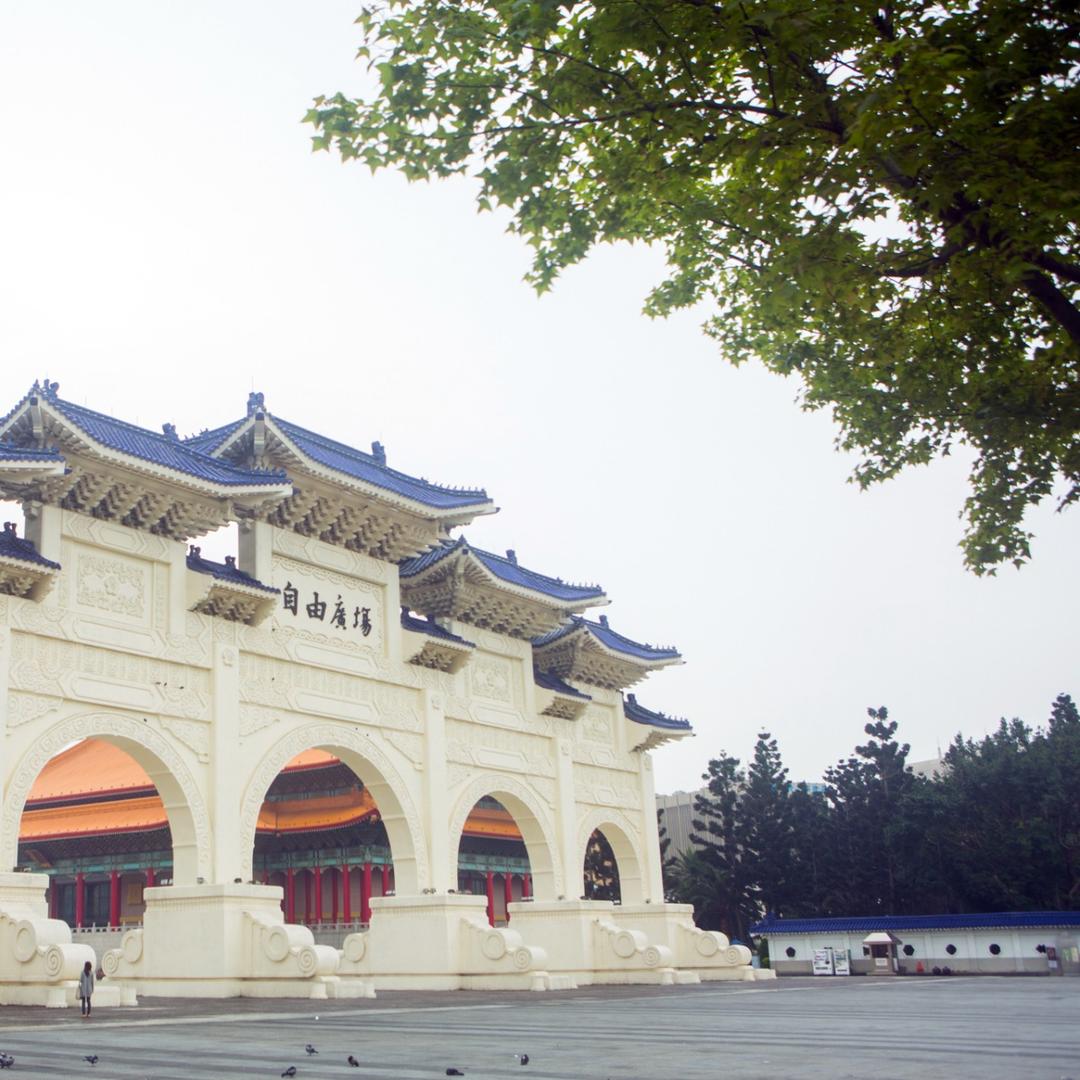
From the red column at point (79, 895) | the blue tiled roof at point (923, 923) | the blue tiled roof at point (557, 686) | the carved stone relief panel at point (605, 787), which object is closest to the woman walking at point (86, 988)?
the blue tiled roof at point (557, 686)

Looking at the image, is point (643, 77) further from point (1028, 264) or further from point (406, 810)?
point (406, 810)

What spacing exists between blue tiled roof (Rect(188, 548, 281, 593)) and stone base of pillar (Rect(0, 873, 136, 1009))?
5230 millimetres

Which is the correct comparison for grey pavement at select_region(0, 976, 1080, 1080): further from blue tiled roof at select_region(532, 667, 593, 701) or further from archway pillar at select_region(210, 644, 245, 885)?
blue tiled roof at select_region(532, 667, 593, 701)

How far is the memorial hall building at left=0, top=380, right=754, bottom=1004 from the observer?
53.9 ft

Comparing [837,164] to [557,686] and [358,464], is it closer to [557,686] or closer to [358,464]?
[358,464]

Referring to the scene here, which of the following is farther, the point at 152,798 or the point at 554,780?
the point at 152,798

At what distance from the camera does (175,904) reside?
17531mm

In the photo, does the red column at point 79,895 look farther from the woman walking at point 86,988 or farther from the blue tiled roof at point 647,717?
the woman walking at point 86,988

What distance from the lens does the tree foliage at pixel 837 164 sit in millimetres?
5812

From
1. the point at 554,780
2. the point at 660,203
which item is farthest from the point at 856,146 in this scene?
the point at 554,780

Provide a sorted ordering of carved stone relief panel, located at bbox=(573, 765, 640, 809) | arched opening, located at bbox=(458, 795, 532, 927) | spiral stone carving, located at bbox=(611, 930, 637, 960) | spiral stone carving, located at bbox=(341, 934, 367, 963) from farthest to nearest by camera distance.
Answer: arched opening, located at bbox=(458, 795, 532, 927)
carved stone relief panel, located at bbox=(573, 765, 640, 809)
spiral stone carving, located at bbox=(611, 930, 637, 960)
spiral stone carving, located at bbox=(341, 934, 367, 963)

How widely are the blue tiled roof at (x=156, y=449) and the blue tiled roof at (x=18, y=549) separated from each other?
169 cm

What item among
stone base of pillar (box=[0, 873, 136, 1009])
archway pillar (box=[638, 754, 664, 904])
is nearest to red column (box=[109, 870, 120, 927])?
archway pillar (box=[638, 754, 664, 904])

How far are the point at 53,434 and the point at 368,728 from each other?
736 cm
